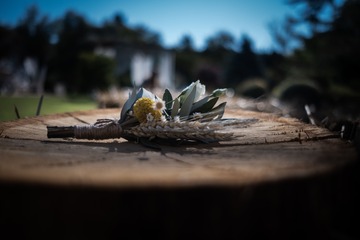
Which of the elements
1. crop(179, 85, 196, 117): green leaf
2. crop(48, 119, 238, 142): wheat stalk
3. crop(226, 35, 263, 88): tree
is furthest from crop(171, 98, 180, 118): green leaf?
crop(226, 35, 263, 88): tree

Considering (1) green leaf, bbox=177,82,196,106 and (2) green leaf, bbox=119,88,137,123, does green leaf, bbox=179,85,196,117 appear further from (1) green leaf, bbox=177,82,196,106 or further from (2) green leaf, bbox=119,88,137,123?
(2) green leaf, bbox=119,88,137,123

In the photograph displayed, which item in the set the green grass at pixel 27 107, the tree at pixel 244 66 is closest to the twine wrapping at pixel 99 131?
the green grass at pixel 27 107

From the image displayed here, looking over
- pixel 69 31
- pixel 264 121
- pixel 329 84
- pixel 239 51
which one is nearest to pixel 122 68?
pixel 69 31

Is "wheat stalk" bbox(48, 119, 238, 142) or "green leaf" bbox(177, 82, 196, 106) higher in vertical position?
"green leaf" bbox(177, 82, 196, 106)

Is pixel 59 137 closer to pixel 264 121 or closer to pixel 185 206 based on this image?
pixel 185 206

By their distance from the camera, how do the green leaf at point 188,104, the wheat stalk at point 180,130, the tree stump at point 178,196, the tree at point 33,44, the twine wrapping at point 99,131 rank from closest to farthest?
the tree stump at point 178,196
the wheat stalk at point 180,130
the twine wrapping at point 99,131
the green leaf at point 188,104
the tree at point 33,44

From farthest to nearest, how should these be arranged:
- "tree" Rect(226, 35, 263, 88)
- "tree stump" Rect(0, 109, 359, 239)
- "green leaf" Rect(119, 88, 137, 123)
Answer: "tree" Rect(226, 35, 263, 88) < "green leaf" Rect(119, 88, 137, 123) < "tree stump" Rect(0, 109, 359, 239)

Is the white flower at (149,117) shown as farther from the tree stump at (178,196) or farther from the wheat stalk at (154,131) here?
the tree stump at (178,196)

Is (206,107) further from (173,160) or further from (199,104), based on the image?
(173,160)
